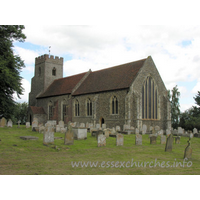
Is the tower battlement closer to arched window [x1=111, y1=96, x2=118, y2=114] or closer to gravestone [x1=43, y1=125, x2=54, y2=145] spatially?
arched window [x1=111, y1=96, x2=118, y2=114]

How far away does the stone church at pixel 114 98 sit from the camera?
23656 mm

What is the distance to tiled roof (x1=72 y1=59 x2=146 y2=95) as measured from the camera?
24777 millimetres

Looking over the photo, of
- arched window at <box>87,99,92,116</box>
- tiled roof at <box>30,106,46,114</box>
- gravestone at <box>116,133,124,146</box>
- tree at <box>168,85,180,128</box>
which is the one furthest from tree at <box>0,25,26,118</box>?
tree at <box>168,85,180,128</box>

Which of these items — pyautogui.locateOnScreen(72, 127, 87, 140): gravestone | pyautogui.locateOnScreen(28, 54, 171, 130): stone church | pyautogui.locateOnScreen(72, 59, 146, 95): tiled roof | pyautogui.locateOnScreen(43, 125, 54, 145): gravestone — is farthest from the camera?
pyautogui.locateOnScreen(72, 59, 146, 95): tiled roof

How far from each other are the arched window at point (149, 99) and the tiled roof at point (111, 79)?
2.16 metres

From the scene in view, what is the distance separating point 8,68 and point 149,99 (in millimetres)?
16031

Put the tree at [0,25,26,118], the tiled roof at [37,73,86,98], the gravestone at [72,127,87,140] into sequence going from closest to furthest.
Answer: the gravestone at [72,127,87,140] → the tree at [0,25,26,118] → the tiled roof at [37,73,86,98]

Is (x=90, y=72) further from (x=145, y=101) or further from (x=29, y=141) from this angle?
(x=29, y=141)

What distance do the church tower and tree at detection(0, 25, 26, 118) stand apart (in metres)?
14.4

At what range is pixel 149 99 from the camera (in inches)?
1005

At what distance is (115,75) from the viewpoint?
1068 inches

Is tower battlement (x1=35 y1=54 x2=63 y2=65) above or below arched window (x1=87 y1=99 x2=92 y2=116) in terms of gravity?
above

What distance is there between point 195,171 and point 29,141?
8416mm

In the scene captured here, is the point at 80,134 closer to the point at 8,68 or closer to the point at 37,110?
the point at 8,68
